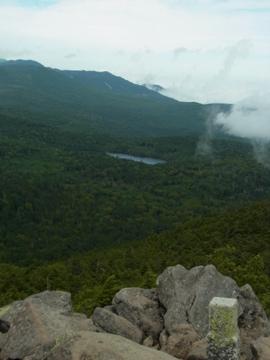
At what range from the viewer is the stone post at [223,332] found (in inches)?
489

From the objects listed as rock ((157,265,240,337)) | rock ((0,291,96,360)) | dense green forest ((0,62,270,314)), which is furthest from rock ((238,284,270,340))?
dense green forest ((0,62,270,314))

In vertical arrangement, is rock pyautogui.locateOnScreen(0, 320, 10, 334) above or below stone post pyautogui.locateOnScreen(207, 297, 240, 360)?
below

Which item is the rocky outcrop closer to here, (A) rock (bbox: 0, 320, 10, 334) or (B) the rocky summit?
(B) the rocky summit

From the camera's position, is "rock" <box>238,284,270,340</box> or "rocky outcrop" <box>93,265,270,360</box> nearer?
"rocky outcrop" <box>93,265,270,360</box>

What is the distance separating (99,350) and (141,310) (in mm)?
9040

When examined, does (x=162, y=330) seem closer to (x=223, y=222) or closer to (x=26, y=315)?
(x=26, y=315)

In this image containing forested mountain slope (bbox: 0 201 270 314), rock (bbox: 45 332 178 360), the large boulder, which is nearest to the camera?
rock (bbox: 45 332 178 360)

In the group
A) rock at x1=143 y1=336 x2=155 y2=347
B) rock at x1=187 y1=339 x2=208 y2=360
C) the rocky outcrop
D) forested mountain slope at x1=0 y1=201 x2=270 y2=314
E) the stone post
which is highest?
the stone post

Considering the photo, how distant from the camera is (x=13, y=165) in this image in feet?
613

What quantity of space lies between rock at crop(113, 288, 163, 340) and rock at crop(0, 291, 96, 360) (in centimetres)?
362

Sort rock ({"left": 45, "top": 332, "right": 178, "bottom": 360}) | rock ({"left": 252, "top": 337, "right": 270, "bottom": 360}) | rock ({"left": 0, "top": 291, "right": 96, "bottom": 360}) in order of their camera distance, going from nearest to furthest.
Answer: rock ({"left": 45, "top": 332, "right": 178, "bottom": 360}) → rock ({"left": 252, "top": 337, "right": 270, "bottom": 360}) → rock ({"left": 0, "top": 291, "right": 96, "bottom": 360})

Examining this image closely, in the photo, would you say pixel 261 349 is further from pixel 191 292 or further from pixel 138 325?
pixel 191 292

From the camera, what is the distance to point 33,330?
632 inches

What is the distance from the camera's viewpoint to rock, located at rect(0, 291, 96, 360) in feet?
→ 50.9
